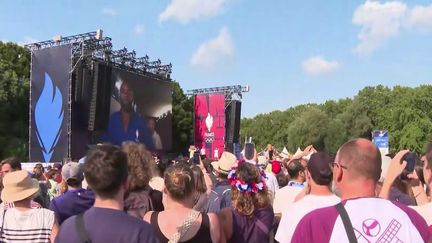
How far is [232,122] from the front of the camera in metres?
32.3

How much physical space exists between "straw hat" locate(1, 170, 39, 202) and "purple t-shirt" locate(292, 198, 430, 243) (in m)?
2.30

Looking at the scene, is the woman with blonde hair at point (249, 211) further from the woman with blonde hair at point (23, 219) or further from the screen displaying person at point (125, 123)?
the screen displaying person at point (125, 123)

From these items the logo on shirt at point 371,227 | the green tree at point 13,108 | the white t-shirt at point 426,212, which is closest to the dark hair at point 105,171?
the logo on shirt at point 371,227

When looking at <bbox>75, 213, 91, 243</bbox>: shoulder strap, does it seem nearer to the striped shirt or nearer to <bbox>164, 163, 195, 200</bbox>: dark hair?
<bbox>164, 163, 195, 200</bbox>: dark hair

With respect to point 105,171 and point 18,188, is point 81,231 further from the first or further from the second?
point 18,188

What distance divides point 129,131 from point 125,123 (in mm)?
464

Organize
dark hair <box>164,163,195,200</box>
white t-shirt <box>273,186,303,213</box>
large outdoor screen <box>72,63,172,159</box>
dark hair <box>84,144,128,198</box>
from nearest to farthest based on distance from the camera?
dark hair <box>84,144,128,198</box> < dark hair <box>164,163,195,200</box> < white t-shirt <box>273,186,303,213</box> < large outdoor screen <box>72,63,172,159</box>

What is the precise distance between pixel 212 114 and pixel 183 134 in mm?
9794

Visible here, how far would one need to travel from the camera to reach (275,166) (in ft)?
25.4

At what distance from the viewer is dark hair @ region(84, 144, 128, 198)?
241 centimetres

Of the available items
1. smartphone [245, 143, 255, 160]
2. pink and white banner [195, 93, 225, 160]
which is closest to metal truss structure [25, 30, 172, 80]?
pink and white banner [195, 93, 225, 160]

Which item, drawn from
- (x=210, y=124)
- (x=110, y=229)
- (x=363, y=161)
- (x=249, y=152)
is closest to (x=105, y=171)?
(x=110, y=229)

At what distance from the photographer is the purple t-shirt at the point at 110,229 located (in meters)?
2.30

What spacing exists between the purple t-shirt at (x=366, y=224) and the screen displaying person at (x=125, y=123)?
69.4ft
